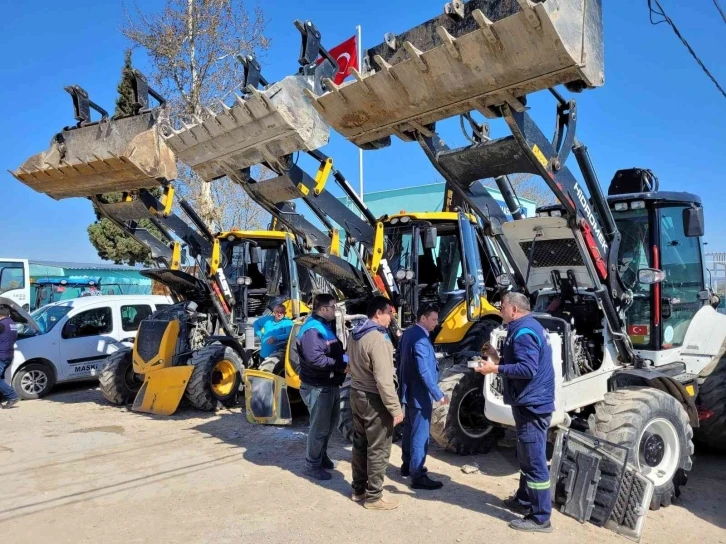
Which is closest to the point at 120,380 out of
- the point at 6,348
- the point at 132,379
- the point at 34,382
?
the point at 132,379

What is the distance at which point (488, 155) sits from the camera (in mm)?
5074

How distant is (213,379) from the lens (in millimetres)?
8914

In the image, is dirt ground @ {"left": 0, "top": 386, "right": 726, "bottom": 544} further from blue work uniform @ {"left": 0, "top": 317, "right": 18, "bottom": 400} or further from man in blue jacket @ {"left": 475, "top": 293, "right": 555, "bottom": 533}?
blue work uniform @ {"left": 0, "top": 317, "right": 18, "bottom": 400}

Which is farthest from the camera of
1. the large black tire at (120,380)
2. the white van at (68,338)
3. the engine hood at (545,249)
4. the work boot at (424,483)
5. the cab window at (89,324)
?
the cab window at (89,324)

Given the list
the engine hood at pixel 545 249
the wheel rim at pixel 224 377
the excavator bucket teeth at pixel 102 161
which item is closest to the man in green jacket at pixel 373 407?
the engine hood at pixel 545 249

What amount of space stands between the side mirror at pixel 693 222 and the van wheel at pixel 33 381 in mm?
10137

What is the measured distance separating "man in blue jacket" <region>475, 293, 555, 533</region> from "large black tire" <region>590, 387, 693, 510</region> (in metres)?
0.78

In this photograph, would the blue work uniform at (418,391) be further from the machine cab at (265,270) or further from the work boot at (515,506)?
the machine cab at (265,270)

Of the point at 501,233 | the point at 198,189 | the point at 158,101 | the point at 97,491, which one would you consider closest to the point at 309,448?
the point at 97,491

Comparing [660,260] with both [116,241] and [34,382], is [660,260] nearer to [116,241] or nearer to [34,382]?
[34,382]

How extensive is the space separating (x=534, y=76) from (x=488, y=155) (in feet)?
3.15

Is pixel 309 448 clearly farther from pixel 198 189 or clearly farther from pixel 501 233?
pixel 198 189

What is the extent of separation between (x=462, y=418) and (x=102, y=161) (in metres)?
6.03

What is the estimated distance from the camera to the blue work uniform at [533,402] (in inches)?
168
